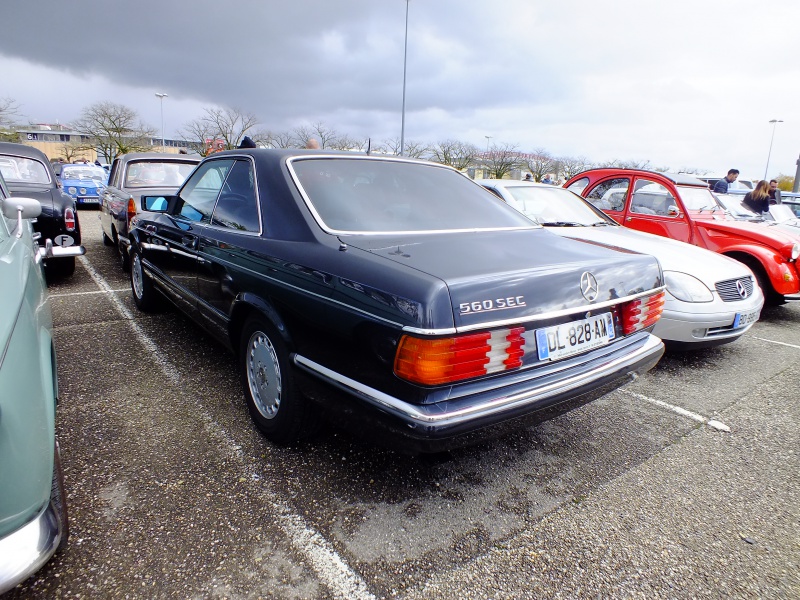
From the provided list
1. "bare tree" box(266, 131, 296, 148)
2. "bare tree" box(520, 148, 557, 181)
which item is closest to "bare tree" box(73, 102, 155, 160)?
"bare tree" box(266, 131, 296, 148)

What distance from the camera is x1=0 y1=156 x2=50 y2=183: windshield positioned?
248 inches

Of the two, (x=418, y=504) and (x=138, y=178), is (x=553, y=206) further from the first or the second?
(x=138, y=178)

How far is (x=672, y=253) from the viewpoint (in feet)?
14.4

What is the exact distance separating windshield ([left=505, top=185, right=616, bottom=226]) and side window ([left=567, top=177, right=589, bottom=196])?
1.47 meters

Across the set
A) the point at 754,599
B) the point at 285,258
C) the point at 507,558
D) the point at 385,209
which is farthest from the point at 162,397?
the point at 754,599

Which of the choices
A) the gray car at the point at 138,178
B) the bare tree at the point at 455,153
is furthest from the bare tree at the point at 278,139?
the gray car at the point at 138,178

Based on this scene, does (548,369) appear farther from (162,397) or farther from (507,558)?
(162,397)

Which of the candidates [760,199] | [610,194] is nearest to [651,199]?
[610,194]

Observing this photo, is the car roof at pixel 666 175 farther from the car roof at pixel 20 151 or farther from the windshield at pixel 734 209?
the car roof at pixel 20 151

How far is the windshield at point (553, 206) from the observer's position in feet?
16.8

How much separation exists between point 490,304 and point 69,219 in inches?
234

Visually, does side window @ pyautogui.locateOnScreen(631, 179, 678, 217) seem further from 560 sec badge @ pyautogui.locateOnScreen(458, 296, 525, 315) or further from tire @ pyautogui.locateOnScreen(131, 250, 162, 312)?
tire @ pyautogui.locateOnScreen(131, 250, 162, 312)

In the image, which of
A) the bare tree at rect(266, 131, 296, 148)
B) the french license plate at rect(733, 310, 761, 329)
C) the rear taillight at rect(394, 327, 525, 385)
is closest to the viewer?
the rear taillight at rect(394, 327, 525, 385)

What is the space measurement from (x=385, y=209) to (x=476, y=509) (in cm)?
154
